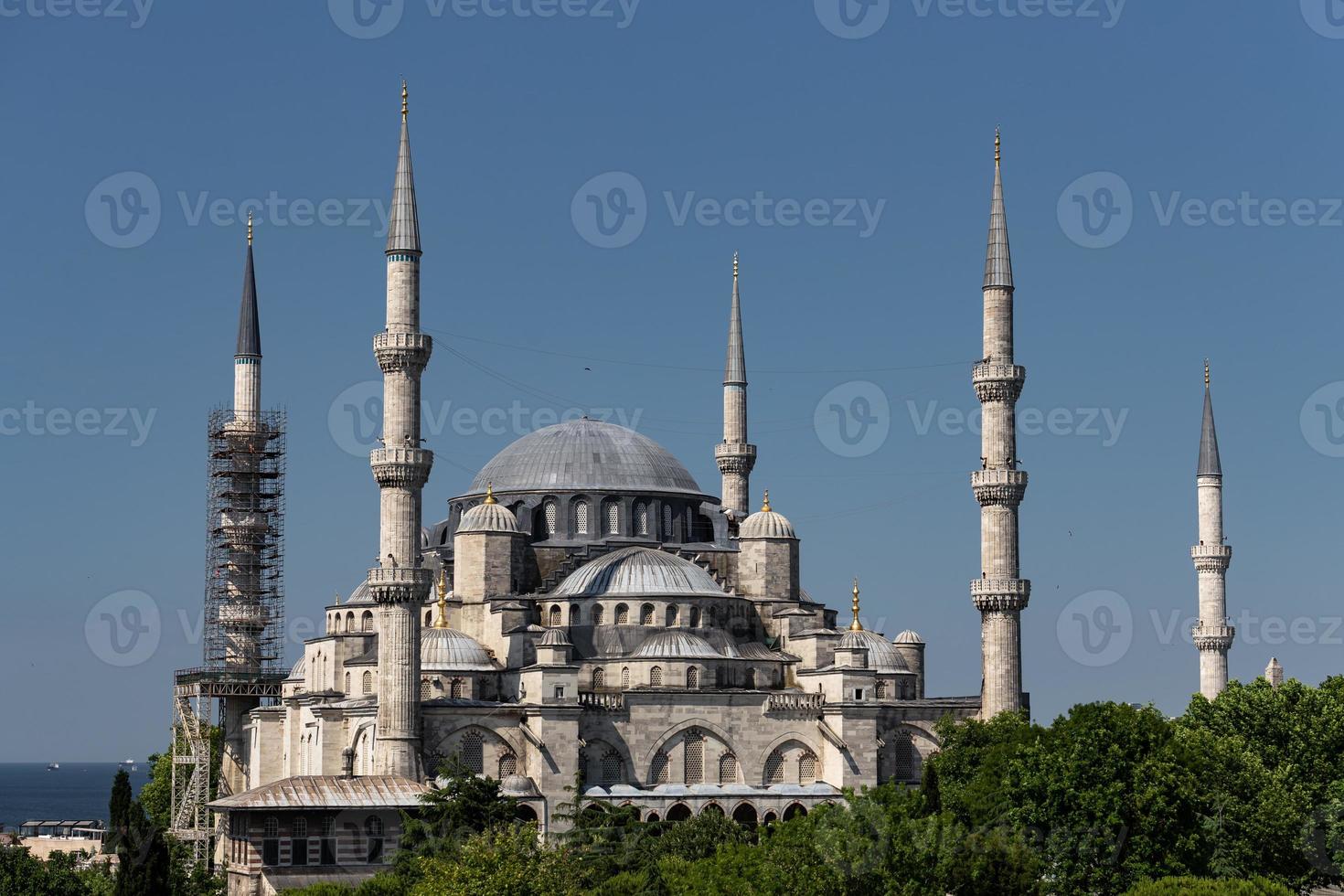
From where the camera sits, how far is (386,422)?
173ft

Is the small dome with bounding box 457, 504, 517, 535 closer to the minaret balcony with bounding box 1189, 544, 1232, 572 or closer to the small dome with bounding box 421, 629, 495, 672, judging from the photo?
the small dome with bounding box 421, 629, 495, 672

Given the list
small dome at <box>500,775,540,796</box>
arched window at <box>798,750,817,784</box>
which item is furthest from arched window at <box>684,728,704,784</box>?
small dome at <box>500,775,540,796</box>

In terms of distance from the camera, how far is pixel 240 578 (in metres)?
66.4

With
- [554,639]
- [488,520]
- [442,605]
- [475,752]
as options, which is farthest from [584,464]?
[475,752]

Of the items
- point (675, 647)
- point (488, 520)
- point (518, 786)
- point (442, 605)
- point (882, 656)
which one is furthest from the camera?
point (882, 656)

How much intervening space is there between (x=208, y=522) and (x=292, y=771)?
10132 mm

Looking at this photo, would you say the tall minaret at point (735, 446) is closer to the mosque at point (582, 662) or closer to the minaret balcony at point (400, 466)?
the mosque at point (582, 662)

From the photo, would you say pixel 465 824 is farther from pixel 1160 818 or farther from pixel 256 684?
pixel 256 684

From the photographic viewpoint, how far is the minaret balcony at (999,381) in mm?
54812

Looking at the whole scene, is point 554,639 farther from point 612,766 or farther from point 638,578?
point 638,578

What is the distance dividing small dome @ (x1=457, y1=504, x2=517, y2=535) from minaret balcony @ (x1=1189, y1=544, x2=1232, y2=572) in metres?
20.3

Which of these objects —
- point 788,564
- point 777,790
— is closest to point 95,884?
point 777,790

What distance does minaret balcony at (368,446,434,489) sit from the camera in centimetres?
5175

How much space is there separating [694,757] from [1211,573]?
60.2ft
